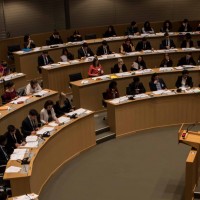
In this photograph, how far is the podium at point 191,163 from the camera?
7191 mm

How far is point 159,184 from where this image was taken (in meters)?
8.42

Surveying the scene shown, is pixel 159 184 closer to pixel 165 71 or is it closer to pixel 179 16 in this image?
pixel 165 71

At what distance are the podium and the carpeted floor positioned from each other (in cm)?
48

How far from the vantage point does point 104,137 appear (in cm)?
1067

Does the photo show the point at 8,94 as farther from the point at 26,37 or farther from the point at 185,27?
the point at 185,27

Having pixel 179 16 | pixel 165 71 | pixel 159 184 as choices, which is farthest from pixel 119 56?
pixel 179 16

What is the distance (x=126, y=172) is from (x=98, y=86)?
3.69 m

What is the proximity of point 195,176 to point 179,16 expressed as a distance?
1485 centimetres

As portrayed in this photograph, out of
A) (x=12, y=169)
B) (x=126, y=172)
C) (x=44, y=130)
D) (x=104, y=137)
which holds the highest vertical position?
(x=44, y=130)

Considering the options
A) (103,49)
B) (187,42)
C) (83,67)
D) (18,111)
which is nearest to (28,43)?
(103,49)

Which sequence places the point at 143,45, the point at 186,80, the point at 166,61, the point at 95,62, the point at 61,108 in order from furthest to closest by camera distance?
the point at 143,45 → the point at 166,61 → the point at 95,62 → the point at 186,80 → the point at 61,108

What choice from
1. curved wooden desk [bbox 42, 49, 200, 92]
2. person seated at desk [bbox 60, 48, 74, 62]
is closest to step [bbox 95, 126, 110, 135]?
curved wooden desk [bbox 42, 49, 200, 92]

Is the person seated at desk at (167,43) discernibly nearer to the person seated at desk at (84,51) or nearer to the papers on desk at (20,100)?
the person seated at desk at (84,51)

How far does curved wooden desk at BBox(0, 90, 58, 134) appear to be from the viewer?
9704 mm
